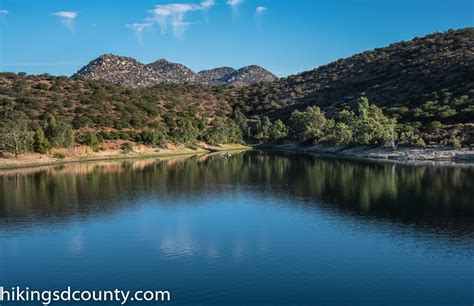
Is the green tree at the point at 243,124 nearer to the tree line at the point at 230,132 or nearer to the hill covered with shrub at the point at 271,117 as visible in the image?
the tree line at the point at 230,132

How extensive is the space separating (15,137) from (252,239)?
8092 centimetres

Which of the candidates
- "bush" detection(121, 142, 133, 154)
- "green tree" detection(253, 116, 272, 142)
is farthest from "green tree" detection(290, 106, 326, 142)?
"bush" detection(121, 142, 133, 154)

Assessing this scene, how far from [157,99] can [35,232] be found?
152301 mm

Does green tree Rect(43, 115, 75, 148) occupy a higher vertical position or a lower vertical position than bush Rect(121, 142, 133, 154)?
higher

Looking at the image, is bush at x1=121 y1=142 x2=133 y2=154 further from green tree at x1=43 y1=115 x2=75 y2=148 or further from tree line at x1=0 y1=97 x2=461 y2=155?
green tree at x1=43 y1=115 x2=75 y2=148

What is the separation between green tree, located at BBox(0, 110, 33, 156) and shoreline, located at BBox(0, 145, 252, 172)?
2074 millimetres

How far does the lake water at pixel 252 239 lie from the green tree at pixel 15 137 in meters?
34.4

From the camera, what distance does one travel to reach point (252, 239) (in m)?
37.3

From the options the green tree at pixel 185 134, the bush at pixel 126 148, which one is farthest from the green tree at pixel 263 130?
the bush at pixel 126 148

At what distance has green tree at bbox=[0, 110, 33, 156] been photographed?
10094cm

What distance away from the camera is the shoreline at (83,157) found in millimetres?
99625

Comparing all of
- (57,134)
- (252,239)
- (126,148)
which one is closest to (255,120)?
(126,148)

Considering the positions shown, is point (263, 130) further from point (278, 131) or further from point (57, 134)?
point (57, 134)

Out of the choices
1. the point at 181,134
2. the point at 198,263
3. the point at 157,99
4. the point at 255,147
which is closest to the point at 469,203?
the point at 198,263
